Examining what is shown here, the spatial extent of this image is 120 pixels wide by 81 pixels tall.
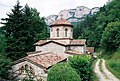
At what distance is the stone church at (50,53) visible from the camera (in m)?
27.6

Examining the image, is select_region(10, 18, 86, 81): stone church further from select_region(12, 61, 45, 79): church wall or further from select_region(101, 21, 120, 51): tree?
select_region(101, 21, 120, 51): tree

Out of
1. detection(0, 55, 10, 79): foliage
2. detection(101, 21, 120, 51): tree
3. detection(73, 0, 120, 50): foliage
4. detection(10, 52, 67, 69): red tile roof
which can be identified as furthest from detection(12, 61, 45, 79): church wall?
detection(73, 0, 120, 50): foliage

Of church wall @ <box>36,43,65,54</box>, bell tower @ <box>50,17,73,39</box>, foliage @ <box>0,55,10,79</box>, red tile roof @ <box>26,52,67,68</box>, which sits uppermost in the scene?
bell tower @ <box>50,17,73,39</box>

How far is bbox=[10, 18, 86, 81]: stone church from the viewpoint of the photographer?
27.6 metres

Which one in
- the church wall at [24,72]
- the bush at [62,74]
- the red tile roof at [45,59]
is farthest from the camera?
the red tile roof at [45,59]

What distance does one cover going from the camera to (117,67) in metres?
37.6

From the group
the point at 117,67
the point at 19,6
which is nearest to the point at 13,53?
the point at 19,6

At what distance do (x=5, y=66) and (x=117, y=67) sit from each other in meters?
17.6

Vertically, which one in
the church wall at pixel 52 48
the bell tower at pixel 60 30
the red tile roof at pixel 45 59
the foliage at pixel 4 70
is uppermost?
the bell tower at pixel 60 30

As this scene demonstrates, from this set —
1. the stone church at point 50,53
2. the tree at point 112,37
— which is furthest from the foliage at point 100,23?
the stone church at point 50,53

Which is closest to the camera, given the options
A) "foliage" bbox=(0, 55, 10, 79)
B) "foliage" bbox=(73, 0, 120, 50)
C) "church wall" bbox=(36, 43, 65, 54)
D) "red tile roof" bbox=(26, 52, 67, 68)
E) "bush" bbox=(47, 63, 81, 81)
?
Answer: "bush" bbox=(47, 63, 81, 81)

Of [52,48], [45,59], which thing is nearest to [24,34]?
[52,48]

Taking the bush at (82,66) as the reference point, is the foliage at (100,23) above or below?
above

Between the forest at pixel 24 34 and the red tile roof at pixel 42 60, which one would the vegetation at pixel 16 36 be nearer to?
the forest at pixel 24 34
